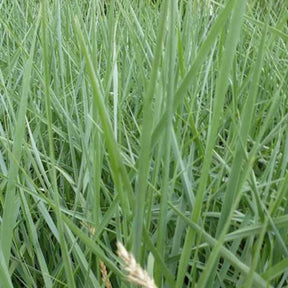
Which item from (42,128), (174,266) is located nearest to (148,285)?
(174,266)

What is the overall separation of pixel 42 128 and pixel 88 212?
0.34 metres

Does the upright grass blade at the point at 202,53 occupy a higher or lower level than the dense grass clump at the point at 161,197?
higher

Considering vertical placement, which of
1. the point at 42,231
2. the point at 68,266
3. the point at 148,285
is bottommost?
the point at 42,231

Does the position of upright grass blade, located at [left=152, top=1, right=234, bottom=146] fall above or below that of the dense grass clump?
above

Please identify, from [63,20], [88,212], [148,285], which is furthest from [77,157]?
[63,20]


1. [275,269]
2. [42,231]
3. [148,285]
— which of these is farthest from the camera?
[42,231]

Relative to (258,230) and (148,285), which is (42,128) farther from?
(148,285)

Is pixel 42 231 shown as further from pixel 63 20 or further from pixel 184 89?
pixel 63 20

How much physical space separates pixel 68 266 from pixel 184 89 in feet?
0.49

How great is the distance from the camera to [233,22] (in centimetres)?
34

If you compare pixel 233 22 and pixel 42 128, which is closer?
pixel 233 22

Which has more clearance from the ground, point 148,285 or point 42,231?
point 148,285

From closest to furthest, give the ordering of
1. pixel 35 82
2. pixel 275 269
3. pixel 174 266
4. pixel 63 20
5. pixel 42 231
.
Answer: pixel 275 269
pixel 174 266
pixel 42 231
pixel 35 82
pixel 63 20

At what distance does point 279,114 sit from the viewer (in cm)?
83
